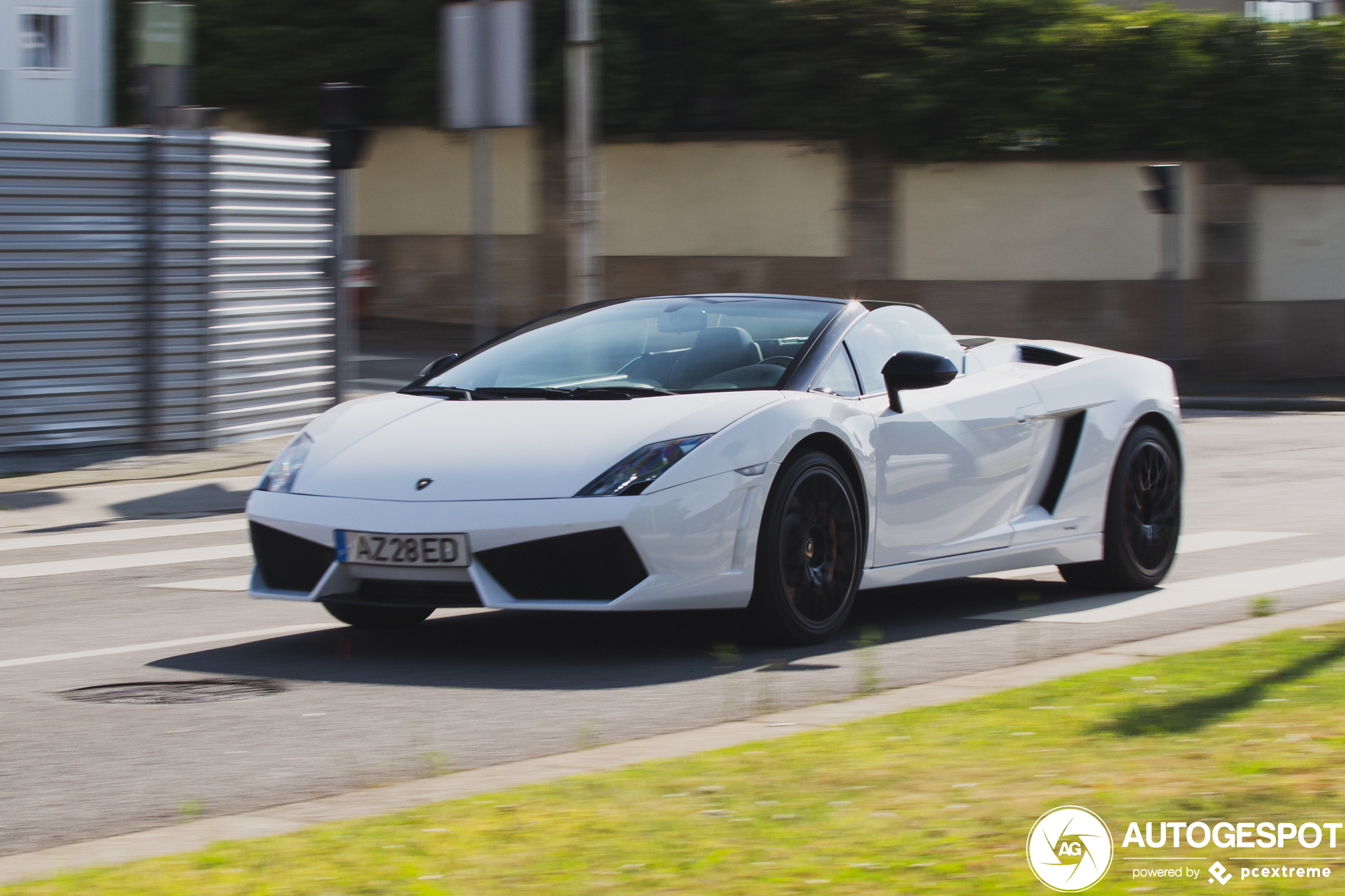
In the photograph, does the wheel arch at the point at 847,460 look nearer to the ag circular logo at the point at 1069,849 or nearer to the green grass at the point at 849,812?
the green grass at the point at 849,812

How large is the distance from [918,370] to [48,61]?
3359 cm

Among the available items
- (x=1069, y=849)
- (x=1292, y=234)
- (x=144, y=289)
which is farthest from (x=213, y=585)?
(x=1292, y=234)

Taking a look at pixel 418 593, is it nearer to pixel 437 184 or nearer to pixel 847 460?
pixel 847 460

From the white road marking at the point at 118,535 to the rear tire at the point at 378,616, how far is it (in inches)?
136

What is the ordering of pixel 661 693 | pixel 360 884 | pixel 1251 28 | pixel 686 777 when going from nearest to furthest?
1. pixel 360 884
2. pixel 686 777
3. pixel 661 693
4. pixel 1251 28

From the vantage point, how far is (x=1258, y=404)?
2188 cm

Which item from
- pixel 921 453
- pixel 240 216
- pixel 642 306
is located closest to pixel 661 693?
pixel 921 453

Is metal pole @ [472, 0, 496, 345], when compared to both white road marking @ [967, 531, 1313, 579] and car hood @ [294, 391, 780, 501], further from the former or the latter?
A: car hood @ [294, 391, 780, 501]

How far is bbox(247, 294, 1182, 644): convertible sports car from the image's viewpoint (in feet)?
20.5

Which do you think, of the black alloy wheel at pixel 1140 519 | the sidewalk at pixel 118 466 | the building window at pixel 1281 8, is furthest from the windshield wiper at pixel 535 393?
the building window at pixel 1281 8

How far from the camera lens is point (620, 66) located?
25672mm

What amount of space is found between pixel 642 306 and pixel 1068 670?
8.16 feet

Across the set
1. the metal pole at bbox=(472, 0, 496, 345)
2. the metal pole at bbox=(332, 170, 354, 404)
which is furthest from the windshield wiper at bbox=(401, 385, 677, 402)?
the metal pole at bbox=(332, 170, 354, 404)

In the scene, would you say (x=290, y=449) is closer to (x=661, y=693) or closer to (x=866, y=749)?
(x=661, y=693)
